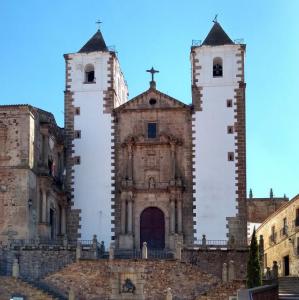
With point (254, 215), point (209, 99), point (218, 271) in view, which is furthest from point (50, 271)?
point (254, 215)

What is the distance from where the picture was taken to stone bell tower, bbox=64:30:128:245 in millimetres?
40684

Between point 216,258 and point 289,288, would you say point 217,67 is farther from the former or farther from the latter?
point 289,288

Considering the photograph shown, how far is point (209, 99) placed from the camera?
41.2 metres

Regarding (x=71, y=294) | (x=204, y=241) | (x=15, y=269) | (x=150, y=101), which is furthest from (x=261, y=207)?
(x=15, y=269)

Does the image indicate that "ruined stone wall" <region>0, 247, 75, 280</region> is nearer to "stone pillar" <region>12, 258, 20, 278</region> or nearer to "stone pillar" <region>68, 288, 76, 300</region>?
"stone pillar" <region>12, 258, 20, 278</region>

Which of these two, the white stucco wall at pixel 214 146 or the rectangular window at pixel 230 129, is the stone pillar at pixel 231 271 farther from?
the rectangular window at pixel 230 129

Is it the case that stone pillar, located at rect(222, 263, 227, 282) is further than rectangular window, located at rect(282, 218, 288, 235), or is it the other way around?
rectangular window, located at rect(282, 218, 288, 235)

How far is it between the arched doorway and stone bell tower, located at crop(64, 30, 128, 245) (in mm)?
1867

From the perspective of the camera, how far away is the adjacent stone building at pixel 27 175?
3662 cm

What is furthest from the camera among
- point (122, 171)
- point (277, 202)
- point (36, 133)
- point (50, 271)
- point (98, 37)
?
point (277, 202)

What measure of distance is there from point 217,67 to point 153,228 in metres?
10.00

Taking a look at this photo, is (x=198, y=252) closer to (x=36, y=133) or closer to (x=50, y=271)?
(x=50, y=271)

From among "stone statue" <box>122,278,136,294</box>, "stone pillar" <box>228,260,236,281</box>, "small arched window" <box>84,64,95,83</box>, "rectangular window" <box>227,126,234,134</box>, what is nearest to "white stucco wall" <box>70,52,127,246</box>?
"small arched window" <box>84,64,95,83</box>

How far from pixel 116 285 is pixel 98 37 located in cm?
1714
